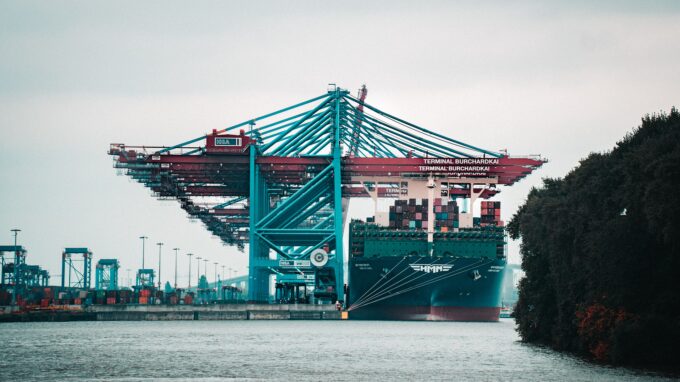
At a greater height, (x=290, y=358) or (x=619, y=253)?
(x=619, y=253)

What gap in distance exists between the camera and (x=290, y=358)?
56531 mm

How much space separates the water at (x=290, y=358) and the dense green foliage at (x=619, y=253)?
1.72 metres

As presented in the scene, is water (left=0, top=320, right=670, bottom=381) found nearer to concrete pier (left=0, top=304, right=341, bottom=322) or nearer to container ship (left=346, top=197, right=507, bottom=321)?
container ship (left=346, top=197, right=507, bottom=321)

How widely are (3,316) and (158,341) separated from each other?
5359cm

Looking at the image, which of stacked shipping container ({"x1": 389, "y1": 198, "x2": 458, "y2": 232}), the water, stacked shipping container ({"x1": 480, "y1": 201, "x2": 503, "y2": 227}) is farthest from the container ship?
the water

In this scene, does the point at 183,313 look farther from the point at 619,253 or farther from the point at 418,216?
the point at 619,253

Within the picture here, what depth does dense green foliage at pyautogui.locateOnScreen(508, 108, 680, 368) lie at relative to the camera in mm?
45469

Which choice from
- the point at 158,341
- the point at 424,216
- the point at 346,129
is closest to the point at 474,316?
the point at 424,216

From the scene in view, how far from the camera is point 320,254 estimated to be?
393 ft

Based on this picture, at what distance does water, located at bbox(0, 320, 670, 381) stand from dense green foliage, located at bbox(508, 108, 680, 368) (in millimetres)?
1716

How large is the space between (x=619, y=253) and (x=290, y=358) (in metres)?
16.7

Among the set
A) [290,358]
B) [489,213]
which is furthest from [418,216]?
[290,358]

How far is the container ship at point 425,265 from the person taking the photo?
108m

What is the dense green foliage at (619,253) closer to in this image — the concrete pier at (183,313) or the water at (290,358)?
the water at (290,358)
